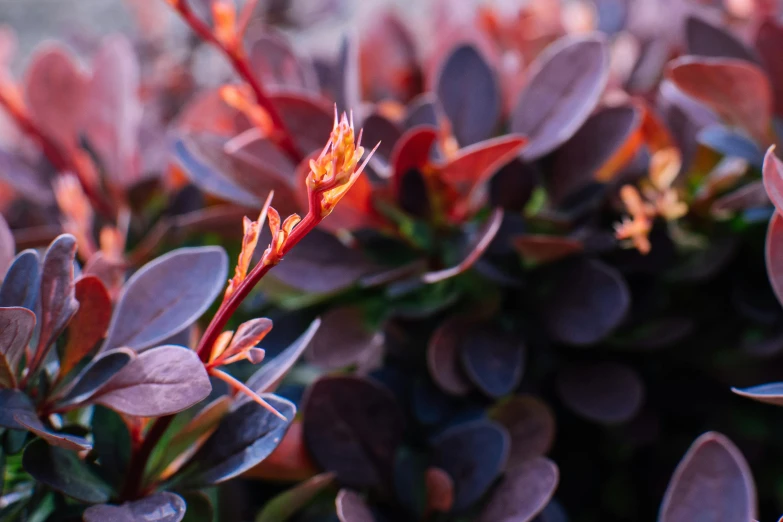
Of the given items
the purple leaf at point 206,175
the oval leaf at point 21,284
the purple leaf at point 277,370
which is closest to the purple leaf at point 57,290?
the oval leaf at point 21,284

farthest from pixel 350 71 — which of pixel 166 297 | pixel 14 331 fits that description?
pixel 14 331

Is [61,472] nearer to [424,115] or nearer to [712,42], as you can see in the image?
[424,115]

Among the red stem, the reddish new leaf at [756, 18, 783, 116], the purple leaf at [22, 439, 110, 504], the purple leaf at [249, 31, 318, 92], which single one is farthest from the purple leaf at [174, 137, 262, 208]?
the reddish new leaf at [756, 18, 783, 116]

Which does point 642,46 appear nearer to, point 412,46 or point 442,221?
point 412,46

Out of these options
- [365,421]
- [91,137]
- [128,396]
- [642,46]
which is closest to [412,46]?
[642,46]

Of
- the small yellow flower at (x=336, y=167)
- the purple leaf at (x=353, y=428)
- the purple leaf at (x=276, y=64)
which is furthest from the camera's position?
the purple leaf at (x=276, y=64)

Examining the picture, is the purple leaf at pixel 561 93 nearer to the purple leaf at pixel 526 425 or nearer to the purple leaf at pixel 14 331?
the purple leaf at pixel 526 425
